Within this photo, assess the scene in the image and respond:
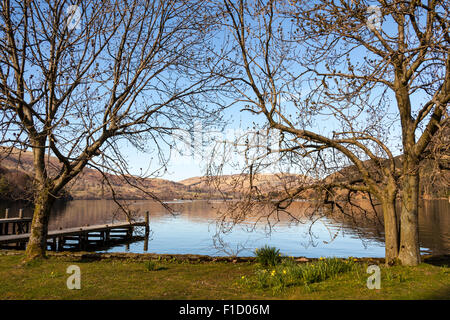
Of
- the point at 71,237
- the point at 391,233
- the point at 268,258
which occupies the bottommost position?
the point at 71,237

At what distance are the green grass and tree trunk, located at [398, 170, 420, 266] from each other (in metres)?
0.46

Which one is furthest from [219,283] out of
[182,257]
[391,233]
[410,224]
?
[410,224]

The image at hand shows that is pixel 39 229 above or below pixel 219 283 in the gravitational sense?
above

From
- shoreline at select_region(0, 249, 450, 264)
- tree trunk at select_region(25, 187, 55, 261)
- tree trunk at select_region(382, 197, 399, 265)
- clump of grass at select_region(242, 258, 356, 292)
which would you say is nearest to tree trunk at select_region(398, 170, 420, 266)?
tree trunk at select_region(382, 197, 399, 265)

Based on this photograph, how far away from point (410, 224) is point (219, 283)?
5747 millimetres

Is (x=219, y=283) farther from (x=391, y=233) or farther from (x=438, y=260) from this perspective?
(x=438, y=260)

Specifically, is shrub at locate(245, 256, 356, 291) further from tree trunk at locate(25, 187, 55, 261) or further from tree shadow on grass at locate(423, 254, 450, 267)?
tree trunk at locate(25, 187, 55, 261)

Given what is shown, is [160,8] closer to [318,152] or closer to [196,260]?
[318,152]

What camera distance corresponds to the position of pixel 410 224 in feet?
33.7

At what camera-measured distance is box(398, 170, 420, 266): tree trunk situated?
10.2 m

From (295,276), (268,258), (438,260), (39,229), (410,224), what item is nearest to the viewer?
(295,276)

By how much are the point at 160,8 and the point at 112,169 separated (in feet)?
20.2

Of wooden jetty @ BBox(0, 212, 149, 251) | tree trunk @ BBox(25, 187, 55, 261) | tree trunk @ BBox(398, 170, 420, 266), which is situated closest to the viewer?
tree trunk @ BBox(398, 170, 420, 266)
